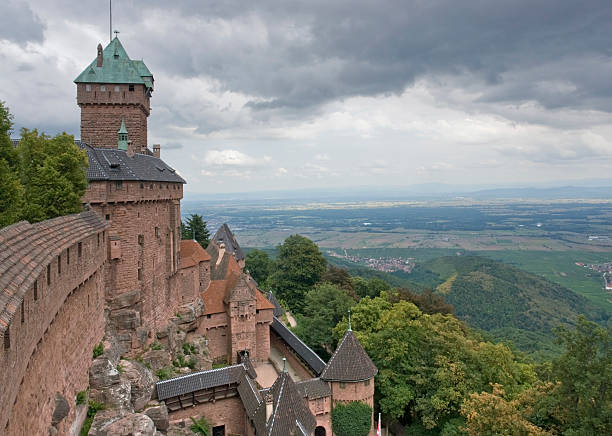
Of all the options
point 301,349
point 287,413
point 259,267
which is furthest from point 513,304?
point 287,413

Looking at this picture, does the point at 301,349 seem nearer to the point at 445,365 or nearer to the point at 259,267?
the point at 445,365

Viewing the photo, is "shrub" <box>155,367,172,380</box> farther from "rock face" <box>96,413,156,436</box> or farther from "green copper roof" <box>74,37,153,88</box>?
"green copper roof" <box>74,37,153,88</box>

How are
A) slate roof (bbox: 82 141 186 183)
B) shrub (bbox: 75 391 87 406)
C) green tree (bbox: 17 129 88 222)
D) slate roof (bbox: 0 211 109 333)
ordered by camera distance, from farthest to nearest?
slate roof (bbox: 82 141 186 183) < green tree (bbox: 17 129 88 222) < shrub (bbox: 75 391 87 406) < slate roof (bbox: 0 211 109 333)

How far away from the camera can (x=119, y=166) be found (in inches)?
819

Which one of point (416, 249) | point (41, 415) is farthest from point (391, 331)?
point (416, 249)

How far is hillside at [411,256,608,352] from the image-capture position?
75012 mm

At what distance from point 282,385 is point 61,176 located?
1339 centimetres

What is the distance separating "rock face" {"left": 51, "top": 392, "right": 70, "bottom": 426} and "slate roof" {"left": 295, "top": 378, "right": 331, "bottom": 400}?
14.0 metres

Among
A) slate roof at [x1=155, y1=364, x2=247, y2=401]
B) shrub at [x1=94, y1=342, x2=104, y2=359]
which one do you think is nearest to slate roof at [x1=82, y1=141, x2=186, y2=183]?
shrub at [x1=94, y1=342, x2=104, y2=359]

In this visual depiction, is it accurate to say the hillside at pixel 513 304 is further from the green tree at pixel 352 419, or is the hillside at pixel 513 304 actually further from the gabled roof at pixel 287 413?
the gabled roof at pixel 287 413

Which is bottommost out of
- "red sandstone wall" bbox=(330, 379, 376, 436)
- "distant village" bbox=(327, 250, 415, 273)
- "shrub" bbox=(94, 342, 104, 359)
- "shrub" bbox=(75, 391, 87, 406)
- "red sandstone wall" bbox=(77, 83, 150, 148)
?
"distant village" bbox=(327, 250, 415, 273)

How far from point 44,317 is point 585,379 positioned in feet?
→ 59.4

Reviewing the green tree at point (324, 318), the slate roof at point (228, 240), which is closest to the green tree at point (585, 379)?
the green tree at point (324, 318)

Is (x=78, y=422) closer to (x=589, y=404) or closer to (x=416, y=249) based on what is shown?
(x=589, y=404)
